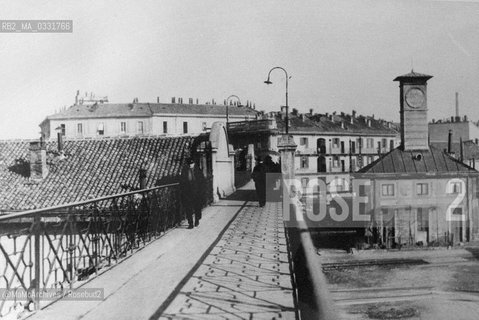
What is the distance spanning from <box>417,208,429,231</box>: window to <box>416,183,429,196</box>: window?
1.31m

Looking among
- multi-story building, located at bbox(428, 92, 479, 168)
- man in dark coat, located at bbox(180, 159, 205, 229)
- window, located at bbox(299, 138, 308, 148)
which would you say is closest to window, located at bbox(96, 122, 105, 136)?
window, located at bbox(299, 138, 308, 148)

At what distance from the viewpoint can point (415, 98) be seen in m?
32.9

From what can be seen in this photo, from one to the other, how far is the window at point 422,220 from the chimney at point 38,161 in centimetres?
2709

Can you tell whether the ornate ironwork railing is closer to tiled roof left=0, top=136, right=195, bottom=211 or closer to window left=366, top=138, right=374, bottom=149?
tiled roof left=0, top=136, right=195, bottom=211

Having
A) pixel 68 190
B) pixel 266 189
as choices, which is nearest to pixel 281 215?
pixel 266 189

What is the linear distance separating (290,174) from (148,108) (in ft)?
140

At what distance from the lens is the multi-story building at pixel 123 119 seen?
5250 centimetres

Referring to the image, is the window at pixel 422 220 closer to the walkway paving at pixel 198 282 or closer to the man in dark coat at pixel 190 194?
the man in dark coat at pixel 190 194

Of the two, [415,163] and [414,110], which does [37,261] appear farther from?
[414,110]

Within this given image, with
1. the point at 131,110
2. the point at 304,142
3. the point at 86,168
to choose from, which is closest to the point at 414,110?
the point at 304,142

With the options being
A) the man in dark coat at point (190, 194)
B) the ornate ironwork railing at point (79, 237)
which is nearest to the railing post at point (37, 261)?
the ornate ironwork railing at point (79, 237)

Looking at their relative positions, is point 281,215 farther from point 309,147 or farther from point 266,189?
point 309,147

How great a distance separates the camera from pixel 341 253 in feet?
97.0

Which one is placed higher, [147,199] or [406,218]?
[147,199]
